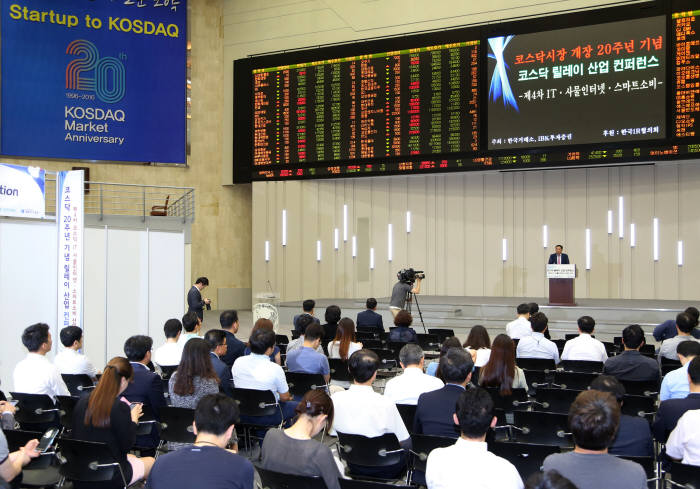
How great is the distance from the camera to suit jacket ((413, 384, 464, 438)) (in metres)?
4.25

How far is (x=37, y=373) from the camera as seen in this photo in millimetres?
5375

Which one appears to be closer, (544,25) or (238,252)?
(544,25)

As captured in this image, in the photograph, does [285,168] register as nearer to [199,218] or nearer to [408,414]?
[199,218]

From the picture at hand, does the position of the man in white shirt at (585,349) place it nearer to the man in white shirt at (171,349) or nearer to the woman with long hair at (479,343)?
the woman with long hair at (479,343)

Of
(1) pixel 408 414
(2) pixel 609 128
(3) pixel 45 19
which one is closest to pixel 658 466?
(1) pixel 408 414

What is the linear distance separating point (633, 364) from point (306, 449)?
146 inches

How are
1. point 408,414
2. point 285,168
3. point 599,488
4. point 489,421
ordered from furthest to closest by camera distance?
1. point 285,168
2. point 408,414
3. point 489,421
4. point 599,488

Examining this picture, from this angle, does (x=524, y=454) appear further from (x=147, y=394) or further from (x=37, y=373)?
(x=37, y=373)

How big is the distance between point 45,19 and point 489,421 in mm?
17161

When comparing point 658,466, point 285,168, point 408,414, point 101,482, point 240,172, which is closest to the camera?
point 101,482

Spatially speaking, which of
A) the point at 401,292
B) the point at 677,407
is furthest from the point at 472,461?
the point at 401,292

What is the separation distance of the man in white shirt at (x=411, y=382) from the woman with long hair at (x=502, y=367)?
0.54 meters

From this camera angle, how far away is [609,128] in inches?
529

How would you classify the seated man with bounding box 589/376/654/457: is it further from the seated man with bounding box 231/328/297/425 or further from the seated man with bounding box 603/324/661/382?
the seated man with bounding box 231/328/297/425
